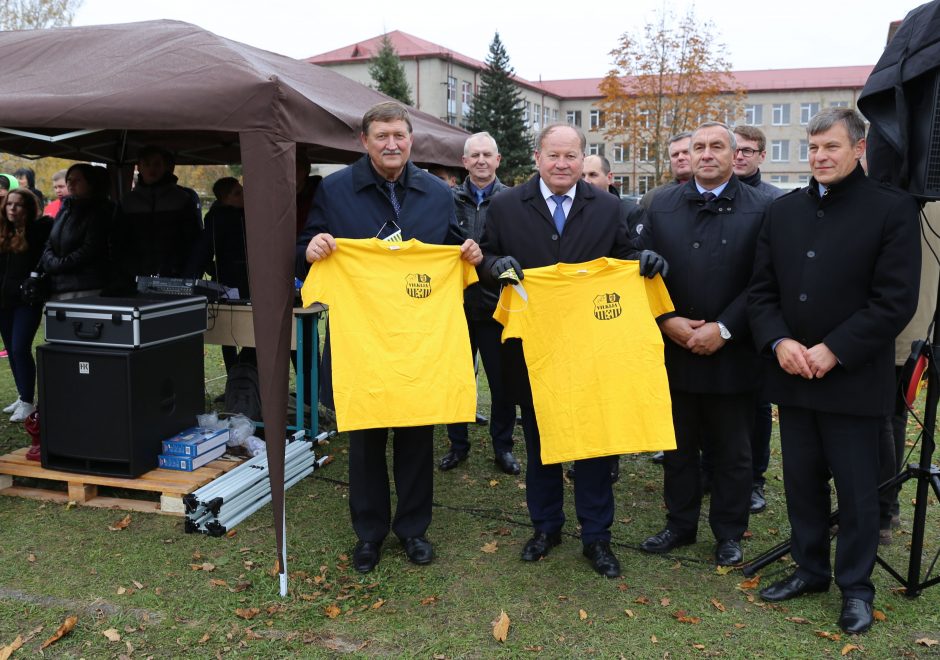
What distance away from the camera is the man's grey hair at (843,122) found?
128 inches

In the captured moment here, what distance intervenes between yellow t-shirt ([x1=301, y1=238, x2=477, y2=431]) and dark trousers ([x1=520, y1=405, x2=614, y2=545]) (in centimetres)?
45

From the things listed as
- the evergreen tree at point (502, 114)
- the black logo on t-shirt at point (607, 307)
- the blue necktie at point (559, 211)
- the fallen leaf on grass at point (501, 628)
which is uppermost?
the evergreen tree at point (502, 114)

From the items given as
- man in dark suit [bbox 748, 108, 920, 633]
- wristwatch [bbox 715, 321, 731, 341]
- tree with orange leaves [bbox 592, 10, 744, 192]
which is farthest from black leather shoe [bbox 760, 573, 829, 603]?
tree with orange leaves [bbox 592, 10, 744, 192]

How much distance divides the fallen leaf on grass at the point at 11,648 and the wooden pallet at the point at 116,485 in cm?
138

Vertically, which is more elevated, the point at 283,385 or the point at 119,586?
the point at 283,385

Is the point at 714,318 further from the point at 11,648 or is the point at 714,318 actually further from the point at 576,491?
the point at 11,648

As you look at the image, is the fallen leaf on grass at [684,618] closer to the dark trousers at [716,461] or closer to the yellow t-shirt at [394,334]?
the dark trousers at [716,461]

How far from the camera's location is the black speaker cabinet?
465 cm

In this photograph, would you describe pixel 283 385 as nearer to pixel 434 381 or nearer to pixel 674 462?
pixel 434 381

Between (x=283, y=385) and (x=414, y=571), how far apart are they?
1.16 m

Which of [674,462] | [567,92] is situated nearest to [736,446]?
[674,462]

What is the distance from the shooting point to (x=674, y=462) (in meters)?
4.05

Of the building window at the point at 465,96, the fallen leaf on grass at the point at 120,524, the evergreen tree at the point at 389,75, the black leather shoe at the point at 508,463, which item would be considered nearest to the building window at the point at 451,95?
the building window at the point at 465,96

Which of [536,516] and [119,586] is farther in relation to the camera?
[536,516]
